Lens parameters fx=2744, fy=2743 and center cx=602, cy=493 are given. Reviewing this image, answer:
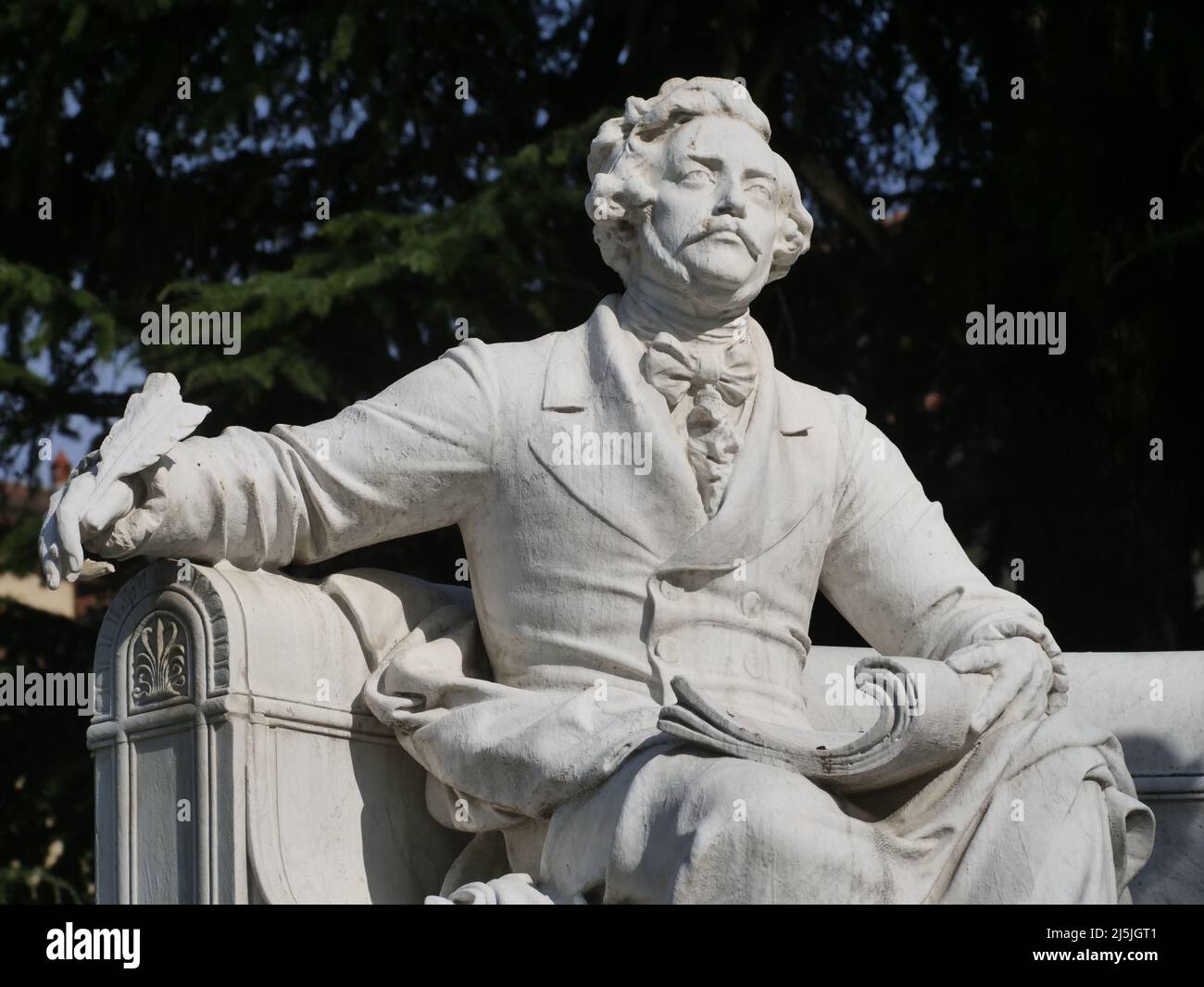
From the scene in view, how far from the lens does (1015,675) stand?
5.16m

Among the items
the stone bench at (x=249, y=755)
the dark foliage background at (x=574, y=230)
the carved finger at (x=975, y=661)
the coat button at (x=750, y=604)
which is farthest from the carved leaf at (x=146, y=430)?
the dark foliage background at (x=574, y=230)

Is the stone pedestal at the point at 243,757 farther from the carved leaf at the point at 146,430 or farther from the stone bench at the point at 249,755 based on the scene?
the carved leaf at the point at 146,430

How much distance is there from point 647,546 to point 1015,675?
0.76 m

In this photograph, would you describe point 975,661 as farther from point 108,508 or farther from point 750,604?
point 108,508

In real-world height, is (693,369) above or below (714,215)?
below

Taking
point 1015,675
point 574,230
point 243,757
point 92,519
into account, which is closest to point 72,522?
point 92,519

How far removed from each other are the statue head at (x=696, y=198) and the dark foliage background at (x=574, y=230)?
3.11 metres

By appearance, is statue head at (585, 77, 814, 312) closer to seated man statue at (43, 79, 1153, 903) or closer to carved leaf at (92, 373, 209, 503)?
seated man statue at (43, 79, 1153, 903)

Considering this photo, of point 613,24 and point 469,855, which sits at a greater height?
point 613,24

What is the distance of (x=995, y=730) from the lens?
5.04 metres

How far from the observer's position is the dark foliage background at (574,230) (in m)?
8.91
